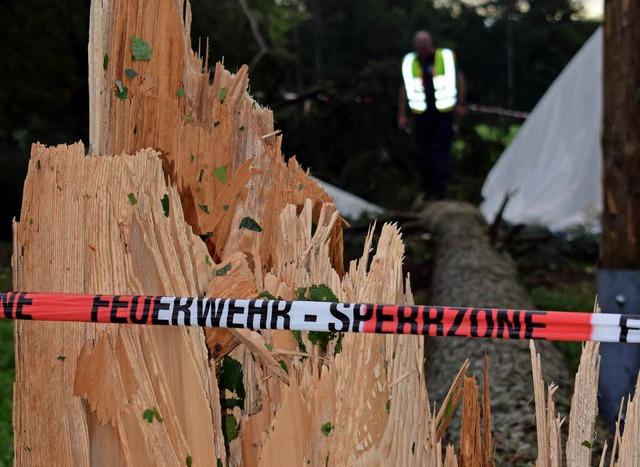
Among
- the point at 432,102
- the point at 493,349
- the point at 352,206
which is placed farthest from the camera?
the point at 352,206

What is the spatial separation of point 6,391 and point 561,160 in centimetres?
935

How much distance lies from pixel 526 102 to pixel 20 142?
2527 centimetres

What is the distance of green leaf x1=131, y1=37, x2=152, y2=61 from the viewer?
6.29 feet

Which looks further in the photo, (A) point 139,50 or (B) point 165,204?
(A) point 139,50

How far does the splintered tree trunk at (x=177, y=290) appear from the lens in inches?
66.9

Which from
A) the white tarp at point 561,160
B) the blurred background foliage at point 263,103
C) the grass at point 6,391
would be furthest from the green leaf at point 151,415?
the white tarp at point 561,160

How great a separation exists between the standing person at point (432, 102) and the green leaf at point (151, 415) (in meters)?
7.28

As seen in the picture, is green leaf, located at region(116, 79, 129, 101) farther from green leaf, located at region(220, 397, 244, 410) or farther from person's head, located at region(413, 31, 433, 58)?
person's head, located at region(413, 31, 433, 58)

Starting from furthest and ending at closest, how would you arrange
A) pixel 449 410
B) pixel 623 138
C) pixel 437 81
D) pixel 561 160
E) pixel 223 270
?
1. pixel 561 160
2. pixel 437 81
3. pixel 623 138
4. pixel 449 410
5. pixel 223 270

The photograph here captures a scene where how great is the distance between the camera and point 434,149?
29.4 ft

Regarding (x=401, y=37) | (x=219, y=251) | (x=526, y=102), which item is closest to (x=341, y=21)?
(x=401, y=37)

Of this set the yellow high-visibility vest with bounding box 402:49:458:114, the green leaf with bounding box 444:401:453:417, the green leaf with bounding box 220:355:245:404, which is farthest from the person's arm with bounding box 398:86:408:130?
the green leaf with bounding box 220:355:245:404

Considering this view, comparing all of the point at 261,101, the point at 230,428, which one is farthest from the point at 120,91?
the point at 261,101

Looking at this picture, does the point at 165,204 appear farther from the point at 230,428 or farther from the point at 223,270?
the point at 230,428
